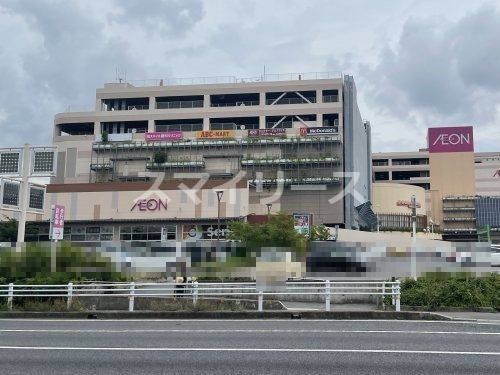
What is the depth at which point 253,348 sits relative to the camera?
10.6m

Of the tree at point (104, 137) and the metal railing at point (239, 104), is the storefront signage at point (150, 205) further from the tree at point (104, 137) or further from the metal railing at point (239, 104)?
the metal railing at point (239, 104)

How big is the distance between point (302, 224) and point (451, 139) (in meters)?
60.2

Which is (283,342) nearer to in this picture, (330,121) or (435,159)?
(330,121)

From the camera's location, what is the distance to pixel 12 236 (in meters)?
61.5

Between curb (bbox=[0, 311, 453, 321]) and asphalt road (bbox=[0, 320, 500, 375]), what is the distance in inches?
36.6

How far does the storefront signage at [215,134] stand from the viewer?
7712 cm

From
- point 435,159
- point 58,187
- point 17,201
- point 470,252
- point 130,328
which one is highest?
point 435,159

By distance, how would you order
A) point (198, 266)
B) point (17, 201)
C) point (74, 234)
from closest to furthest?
point (198, 266), point (17, 201), point (74, 234)

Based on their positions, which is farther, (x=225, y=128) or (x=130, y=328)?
(x=225, y=128)

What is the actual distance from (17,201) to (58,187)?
1652 inches

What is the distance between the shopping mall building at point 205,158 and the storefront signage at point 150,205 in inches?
4.7

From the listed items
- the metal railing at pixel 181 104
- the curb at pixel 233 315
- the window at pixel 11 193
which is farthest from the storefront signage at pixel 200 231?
the curb at pixel 233 315

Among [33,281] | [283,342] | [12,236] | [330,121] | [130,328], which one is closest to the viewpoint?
[283,342]

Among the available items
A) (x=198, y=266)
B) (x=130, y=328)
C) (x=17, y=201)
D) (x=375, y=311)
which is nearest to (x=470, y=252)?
(x=375, y=311)
